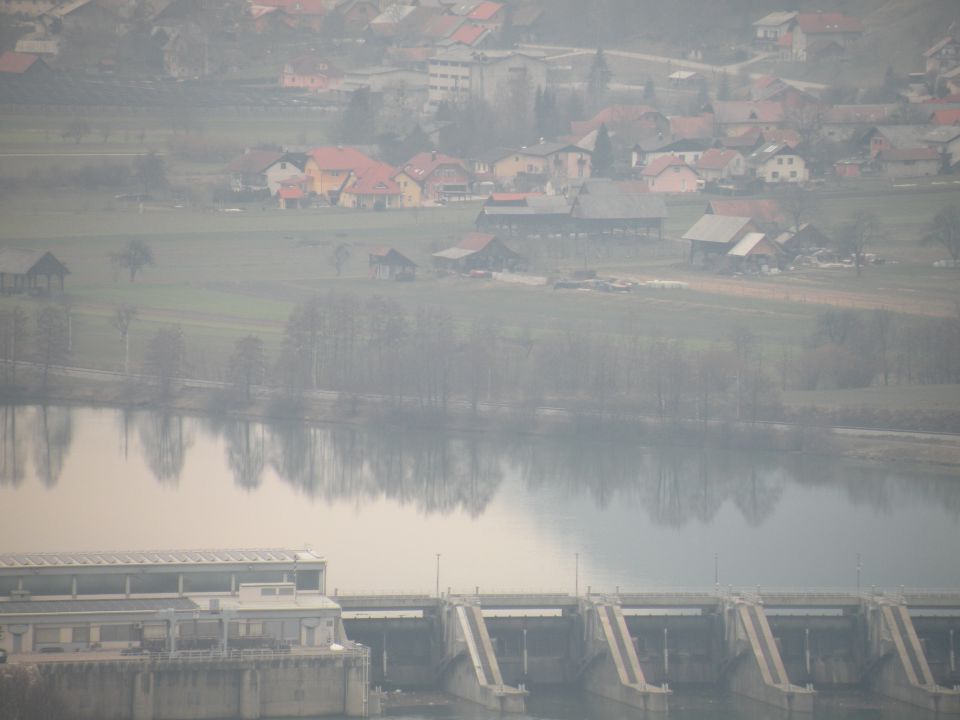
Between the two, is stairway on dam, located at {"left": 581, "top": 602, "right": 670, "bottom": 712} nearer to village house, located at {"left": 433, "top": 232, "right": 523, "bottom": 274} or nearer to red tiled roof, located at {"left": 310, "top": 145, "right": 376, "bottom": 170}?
village house, located at {"left": 433, "top": 232, "right": 523, "bottom": 274}

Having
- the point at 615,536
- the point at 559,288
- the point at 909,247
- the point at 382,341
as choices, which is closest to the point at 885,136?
the point at 909,247

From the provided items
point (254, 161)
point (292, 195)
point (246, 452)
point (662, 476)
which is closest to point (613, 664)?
point (662, 476)

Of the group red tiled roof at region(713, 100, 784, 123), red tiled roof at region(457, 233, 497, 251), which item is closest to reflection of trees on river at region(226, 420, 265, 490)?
red tiled roof at region(457, 233, 497, 251)

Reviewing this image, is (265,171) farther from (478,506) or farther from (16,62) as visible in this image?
(478,506)

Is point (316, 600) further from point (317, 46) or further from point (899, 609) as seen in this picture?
point (317, 46)

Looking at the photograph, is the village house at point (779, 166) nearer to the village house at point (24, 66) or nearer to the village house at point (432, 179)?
the village house at point (432, 179)

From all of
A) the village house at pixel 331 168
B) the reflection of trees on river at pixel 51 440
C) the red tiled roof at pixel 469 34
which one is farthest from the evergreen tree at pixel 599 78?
the reflection of trees on river at pixel 51 440
